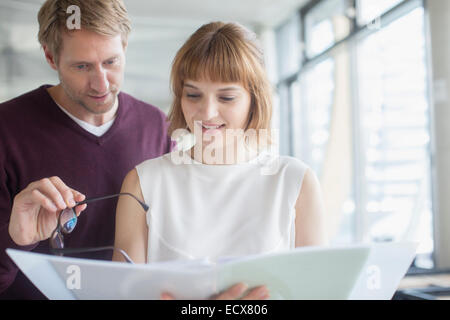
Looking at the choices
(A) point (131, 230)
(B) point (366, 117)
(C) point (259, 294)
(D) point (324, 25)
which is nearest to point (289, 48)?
(D) point (324, 25)

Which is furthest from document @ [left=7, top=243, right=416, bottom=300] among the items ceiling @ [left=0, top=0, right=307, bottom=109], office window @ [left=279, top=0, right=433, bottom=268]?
office window @ [left=279, top=0, right=433, bottom=268]

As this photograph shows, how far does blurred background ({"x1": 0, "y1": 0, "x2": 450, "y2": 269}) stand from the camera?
1.79 meters

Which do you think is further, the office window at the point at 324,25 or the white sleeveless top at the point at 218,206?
the office window at the point at 324,25

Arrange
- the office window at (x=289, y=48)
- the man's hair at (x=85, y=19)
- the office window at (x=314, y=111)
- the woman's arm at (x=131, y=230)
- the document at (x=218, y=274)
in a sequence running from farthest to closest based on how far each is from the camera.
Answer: the office window at (x=314, y=111) < the office window at (x=289, y=48) < the man's hair at (x=85, y=19) < the woman's arm at (x=131, y=230) < the document at (x=218, y=274)

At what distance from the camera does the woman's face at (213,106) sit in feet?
3.28

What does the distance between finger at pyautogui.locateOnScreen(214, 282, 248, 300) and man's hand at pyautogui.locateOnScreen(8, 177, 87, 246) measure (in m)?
0.36

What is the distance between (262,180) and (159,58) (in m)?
0.84

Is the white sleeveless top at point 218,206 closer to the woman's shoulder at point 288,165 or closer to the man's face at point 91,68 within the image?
the woman's shoulder at point 288,165

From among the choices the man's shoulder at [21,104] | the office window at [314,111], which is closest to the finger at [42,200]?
the man's shoulder at [21,104]

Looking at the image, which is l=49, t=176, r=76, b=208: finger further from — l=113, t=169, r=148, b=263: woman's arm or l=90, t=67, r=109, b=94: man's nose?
l=90, t=67, r=109, b=94: man's nose

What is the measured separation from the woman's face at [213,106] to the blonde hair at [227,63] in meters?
0.02
